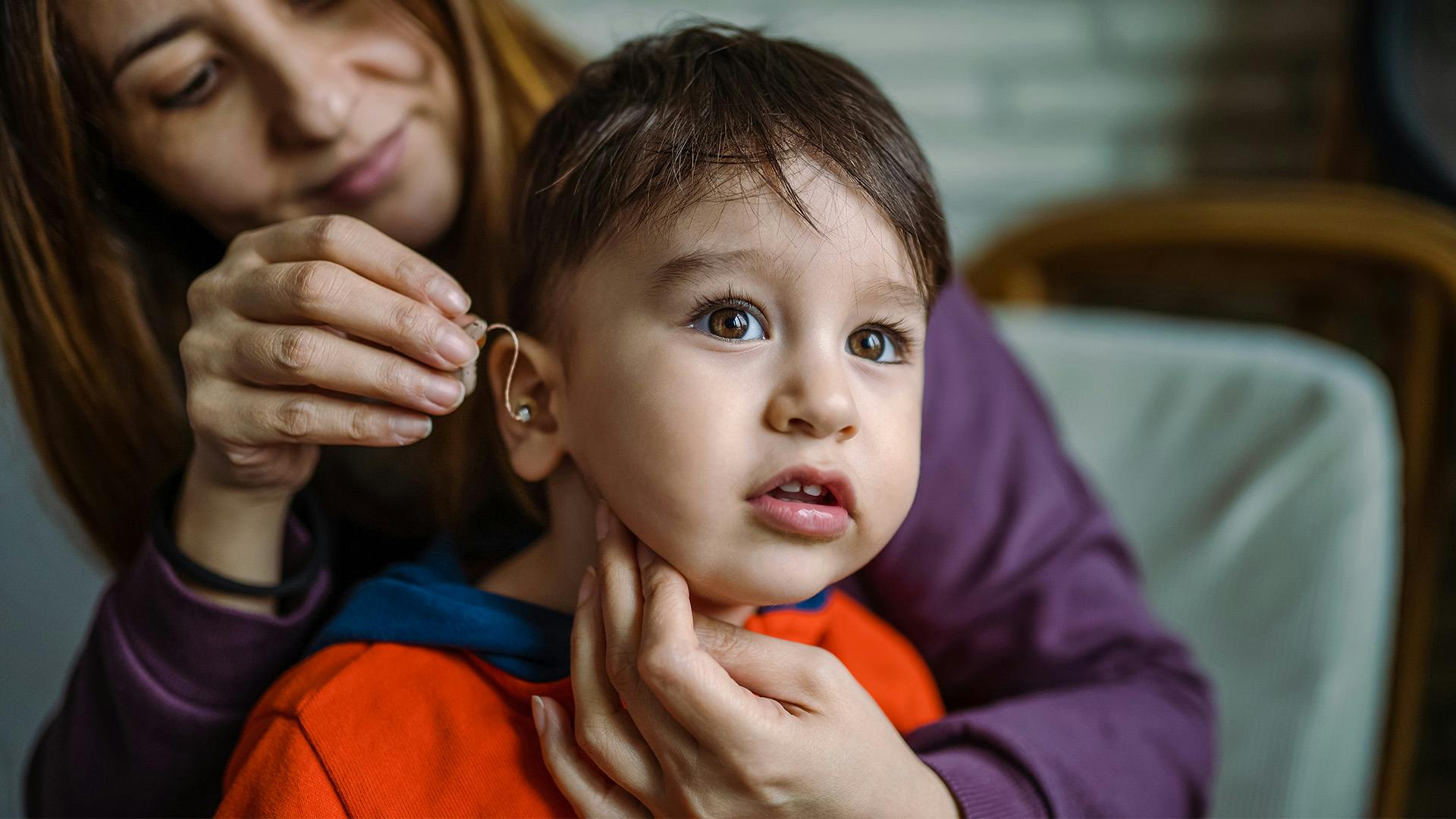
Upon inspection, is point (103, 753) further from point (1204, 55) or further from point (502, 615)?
point (1204, 55)

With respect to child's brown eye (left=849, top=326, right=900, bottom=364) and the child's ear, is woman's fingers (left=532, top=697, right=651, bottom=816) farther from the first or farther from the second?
child's brown eye (left=849, top=326, right=900, bottom=364)

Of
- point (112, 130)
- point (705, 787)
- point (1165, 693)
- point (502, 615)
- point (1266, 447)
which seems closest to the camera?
point (705, 787)

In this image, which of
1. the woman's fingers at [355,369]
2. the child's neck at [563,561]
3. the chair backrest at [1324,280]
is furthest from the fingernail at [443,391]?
the chair backrest at [1324,280]

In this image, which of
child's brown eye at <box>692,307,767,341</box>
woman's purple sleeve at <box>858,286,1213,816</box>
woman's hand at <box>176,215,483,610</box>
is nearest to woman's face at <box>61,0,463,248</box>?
woman's hand at <box>176,215,483,610</box>

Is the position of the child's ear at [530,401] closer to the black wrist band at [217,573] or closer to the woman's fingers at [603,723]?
the woman's fingers at [603,723]

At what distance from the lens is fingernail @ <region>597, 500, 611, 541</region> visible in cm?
64

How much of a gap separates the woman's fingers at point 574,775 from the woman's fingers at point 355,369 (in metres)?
0.19

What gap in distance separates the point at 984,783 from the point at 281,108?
678 millimetres

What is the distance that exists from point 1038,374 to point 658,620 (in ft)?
3.30

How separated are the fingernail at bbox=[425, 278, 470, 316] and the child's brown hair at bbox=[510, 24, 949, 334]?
0.07 m

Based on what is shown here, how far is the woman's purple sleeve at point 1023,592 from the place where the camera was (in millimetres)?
847

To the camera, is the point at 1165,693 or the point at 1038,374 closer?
the point at 1165,693

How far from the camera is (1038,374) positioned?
57.1 inches

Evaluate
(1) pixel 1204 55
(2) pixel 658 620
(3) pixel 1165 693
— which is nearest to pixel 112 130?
(2) pixel 658 620
